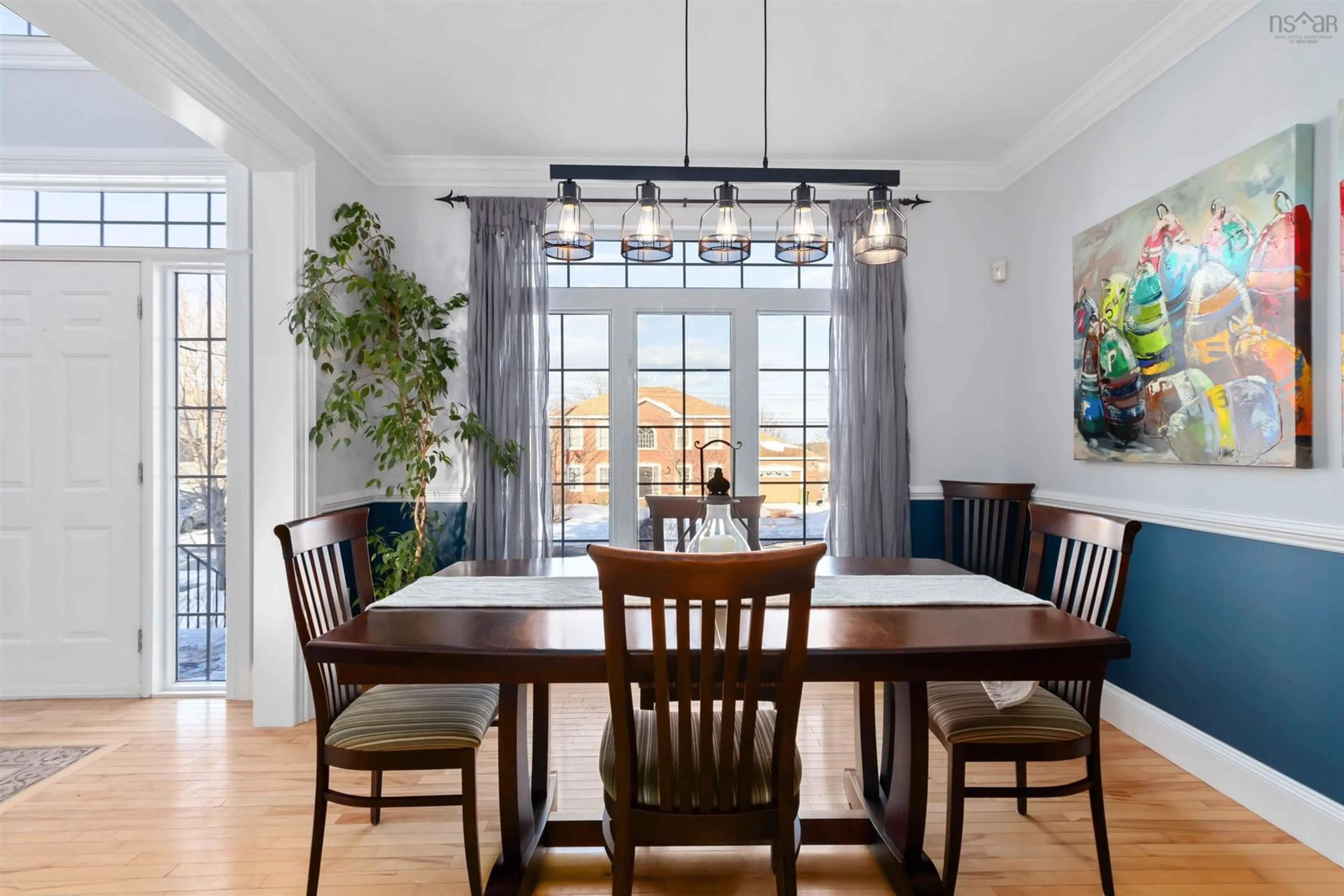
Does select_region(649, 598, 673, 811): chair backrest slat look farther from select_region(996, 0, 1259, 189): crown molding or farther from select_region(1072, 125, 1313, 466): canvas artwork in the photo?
select_region(996, 0, 1259, 189): crown molding

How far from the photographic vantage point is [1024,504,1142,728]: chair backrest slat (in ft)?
6.21

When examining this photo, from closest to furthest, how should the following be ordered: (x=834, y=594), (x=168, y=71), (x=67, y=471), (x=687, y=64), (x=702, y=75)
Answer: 1. (x=834, y=594)
2. (x=168, y=71)
3. (x=687, y=64)
4. (x=702, y=75)
5. (x=67, y=471)

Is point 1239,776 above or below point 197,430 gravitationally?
below

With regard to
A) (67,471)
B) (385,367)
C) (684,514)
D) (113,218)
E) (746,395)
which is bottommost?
(684,514)

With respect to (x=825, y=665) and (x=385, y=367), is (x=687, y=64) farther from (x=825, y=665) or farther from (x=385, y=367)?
(x=825, y=665)

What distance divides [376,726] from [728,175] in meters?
1.84

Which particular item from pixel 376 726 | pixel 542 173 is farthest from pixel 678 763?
pixel 542 173

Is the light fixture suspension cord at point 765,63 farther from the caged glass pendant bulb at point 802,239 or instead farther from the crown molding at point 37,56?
the crown molding at point 37,56

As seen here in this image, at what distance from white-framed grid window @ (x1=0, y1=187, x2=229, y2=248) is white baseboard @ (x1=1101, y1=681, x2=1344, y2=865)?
4.75 m

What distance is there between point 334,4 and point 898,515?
3437mm

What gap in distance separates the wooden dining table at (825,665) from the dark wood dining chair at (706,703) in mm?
99

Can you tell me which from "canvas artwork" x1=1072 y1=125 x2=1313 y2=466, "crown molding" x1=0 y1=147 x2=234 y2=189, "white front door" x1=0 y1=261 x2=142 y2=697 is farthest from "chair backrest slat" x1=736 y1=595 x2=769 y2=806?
"crown molding" x1=0 y1=147 x2=234 y2=189

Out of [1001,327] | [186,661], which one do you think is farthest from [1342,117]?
[186,661]

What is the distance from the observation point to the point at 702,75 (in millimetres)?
2996
